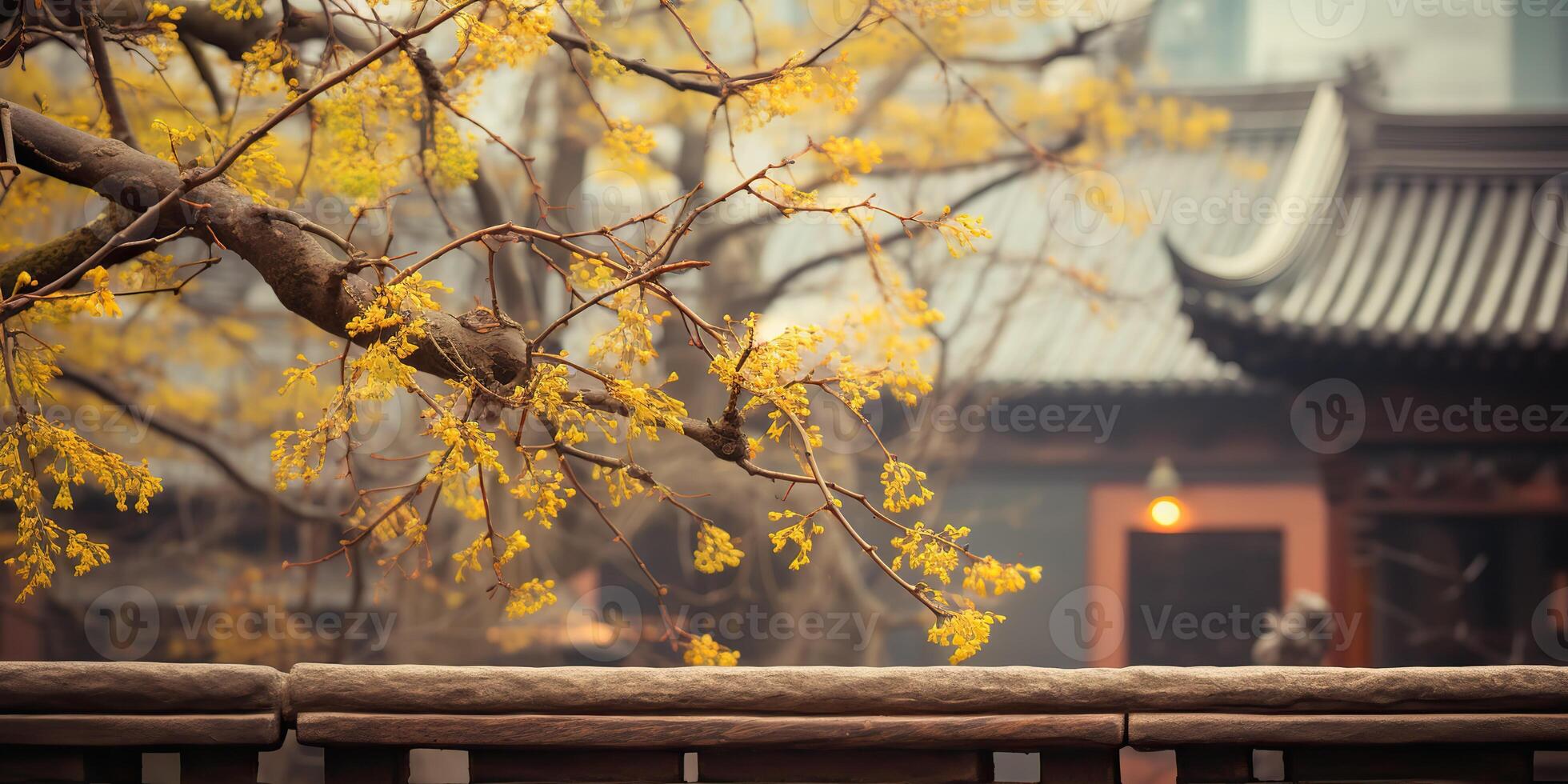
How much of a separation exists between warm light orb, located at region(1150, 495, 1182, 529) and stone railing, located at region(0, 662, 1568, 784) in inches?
223

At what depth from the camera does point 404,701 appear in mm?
2117

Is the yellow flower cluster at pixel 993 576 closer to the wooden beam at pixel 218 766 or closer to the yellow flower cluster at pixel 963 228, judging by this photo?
the yellow flower cluster at pixel 963 228

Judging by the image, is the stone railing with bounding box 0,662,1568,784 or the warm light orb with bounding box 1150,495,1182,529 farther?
the warm light orb with bounding box 1150,495,1182,529

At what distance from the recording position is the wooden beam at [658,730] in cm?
212

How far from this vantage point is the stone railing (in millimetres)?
2117

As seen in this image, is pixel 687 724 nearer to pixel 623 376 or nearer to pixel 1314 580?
pixel 623 376

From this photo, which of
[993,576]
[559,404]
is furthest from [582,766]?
[993,576]

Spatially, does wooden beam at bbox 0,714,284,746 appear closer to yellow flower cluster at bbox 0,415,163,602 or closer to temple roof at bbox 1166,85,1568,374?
yellow flower cluster at bbox 0,415,163,602

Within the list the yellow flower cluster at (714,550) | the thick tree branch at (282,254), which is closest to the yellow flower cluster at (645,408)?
the thick tree branch at (282,254)

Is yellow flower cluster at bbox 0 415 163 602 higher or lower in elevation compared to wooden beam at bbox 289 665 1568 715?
higher

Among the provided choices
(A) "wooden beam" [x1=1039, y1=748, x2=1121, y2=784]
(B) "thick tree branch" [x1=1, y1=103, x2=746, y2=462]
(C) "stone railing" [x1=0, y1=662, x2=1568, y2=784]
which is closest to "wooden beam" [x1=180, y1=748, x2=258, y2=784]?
(C) "stone railing" [x1=0, y1=662, x2=1568, y2=784]

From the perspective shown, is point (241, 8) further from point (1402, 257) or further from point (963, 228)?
point (1402, 257)

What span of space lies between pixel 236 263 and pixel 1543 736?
912 cm

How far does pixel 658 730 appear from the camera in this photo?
2.13 meters
